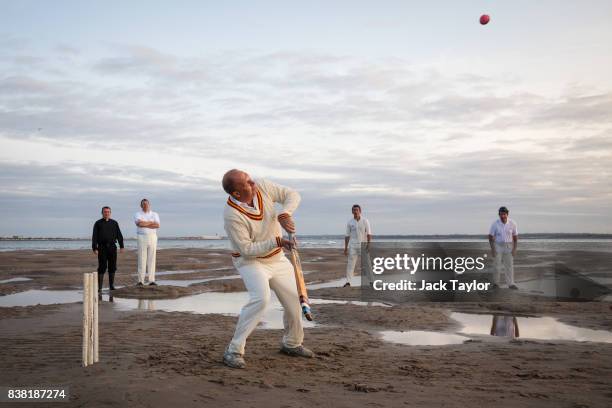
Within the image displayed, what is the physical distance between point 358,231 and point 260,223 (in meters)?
9.04

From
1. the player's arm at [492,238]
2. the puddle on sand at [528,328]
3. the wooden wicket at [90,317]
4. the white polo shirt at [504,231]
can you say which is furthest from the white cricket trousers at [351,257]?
the wooden wicket at [90,317]

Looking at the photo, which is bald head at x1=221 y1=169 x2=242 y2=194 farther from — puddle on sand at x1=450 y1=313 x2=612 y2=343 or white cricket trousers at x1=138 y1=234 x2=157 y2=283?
white cricket trousers at x1=138 y1=234 x2=157 y2=283

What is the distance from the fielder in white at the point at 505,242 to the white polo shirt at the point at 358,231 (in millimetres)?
3099

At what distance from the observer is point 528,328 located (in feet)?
28.5

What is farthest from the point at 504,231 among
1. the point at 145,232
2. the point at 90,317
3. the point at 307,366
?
the point at 90,317

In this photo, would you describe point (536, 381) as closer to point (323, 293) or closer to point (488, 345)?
point (488, 345)

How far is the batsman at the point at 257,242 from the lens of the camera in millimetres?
5750

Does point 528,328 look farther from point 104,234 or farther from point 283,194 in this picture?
point 104,234

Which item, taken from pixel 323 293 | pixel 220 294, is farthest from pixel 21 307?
pixel 323 293

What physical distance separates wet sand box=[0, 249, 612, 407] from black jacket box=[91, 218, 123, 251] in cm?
357

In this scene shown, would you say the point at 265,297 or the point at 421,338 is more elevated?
the point at 265,297

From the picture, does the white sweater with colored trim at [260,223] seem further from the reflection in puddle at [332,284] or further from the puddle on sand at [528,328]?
the reflection in puddle at [332,284]

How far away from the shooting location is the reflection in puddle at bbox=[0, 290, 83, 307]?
11797 millimetres

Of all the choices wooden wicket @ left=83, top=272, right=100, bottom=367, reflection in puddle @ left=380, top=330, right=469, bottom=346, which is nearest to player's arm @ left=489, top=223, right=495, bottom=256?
reflection in puddle @ left=380, top=330, right=469, bottom=346
